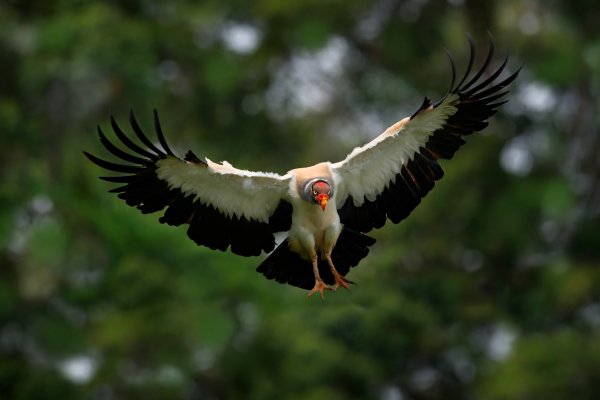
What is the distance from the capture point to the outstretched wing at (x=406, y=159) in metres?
8.88

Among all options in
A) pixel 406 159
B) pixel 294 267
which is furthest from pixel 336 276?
pixel 406 159

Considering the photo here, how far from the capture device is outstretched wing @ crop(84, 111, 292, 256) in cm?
873

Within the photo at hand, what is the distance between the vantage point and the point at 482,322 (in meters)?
19.3

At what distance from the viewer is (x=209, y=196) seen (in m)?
8.99

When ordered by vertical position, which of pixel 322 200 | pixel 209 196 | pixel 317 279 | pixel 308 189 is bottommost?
pixel 317 279

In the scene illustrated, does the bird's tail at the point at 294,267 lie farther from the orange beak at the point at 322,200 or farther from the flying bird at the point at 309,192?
the orange beak at the point at 322,200

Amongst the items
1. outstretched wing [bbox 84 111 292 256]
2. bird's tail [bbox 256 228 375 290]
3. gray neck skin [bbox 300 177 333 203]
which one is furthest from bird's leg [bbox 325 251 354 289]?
gray neck skin [bbox 300 177 333 203]

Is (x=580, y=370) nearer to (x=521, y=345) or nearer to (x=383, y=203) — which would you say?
(x=521, y=345)

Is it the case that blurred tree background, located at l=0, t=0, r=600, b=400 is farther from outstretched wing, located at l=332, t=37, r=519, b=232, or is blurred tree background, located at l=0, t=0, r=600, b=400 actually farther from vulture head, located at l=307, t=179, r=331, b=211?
vulture head, located at l=307, t=179, r=331, b=211

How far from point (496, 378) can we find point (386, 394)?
1497mm

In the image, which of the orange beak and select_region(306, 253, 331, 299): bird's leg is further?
select_region(306, 253, 331, 299): bird's leg

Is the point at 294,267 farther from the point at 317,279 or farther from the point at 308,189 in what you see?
the point at 308,189

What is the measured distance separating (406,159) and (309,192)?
2.64 ft

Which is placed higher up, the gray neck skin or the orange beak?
the gray neck skin
